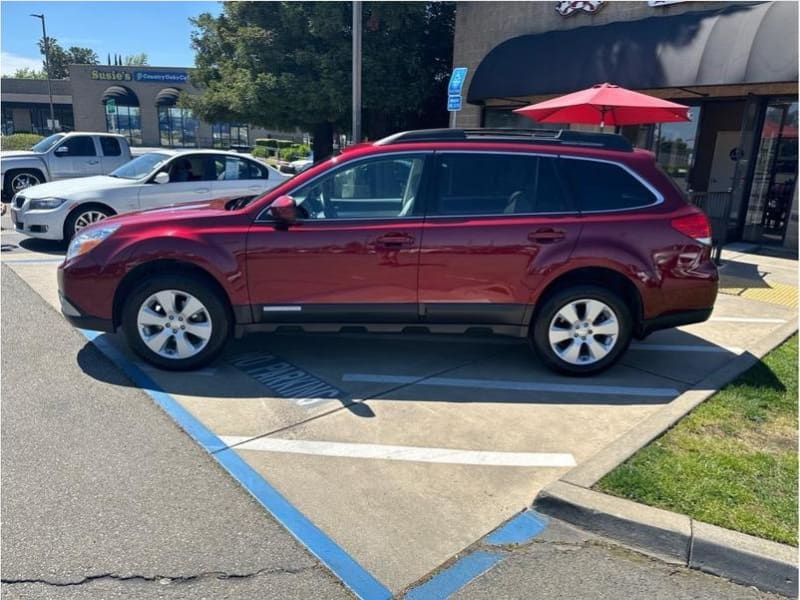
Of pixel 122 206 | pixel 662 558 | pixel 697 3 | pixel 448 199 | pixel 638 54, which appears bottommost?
pixel 662 558

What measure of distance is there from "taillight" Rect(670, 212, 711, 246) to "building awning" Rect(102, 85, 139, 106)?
46.4 meters

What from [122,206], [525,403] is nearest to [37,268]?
[122,206]

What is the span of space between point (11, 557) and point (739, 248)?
11.2 metres

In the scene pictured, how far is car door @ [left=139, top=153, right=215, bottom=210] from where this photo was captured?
362 inches

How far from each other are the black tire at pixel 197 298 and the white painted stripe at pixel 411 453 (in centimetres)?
109

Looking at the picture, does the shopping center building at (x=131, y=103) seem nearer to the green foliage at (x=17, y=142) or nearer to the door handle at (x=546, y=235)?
the green foliage at (x=17, y=142)

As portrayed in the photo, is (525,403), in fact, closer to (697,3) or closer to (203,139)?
(697,3)

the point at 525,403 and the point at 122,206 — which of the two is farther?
the point at 122,206

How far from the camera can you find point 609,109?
9266mm

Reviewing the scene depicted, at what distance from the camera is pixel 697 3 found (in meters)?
10.5

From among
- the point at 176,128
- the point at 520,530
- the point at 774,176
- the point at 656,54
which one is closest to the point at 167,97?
the point at 176,128

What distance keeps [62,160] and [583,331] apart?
13.1 metres

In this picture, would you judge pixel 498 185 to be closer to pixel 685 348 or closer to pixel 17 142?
pixel 685 348

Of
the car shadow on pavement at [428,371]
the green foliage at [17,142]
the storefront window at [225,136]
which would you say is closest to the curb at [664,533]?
the car shadow on pavement at [428,371]
